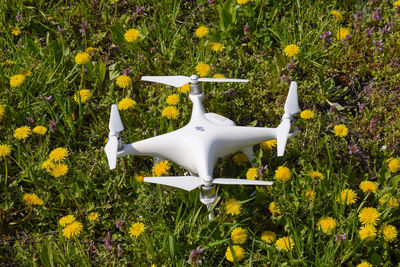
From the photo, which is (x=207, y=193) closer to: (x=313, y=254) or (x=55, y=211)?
(x=313, y=254)

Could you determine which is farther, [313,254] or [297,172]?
[297,172]

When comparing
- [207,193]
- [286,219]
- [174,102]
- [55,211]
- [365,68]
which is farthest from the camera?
[365,68]

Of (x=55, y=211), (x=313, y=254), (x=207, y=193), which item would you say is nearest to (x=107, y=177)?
(x=55, y=211)

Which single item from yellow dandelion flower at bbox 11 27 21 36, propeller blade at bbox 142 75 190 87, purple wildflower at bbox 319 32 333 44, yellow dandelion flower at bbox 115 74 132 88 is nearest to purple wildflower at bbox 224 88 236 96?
propeller blade at bbox 142 75 190 87

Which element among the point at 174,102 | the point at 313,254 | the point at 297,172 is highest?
the point at 174,102

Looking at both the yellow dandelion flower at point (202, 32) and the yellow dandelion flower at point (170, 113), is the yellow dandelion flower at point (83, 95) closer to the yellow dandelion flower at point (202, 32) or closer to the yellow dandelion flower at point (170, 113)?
the yellow dandelion flower at point (170, 113)

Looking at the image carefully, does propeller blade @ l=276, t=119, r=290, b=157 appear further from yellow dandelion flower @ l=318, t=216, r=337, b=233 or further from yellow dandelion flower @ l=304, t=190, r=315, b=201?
yellow dandelion flower @ l=318, t=216, r=337, b=233

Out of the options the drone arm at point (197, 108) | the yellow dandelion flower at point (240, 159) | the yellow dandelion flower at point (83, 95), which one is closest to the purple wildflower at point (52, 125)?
the yellow dandelion flower at point (83, 95)

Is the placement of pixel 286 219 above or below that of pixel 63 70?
below
